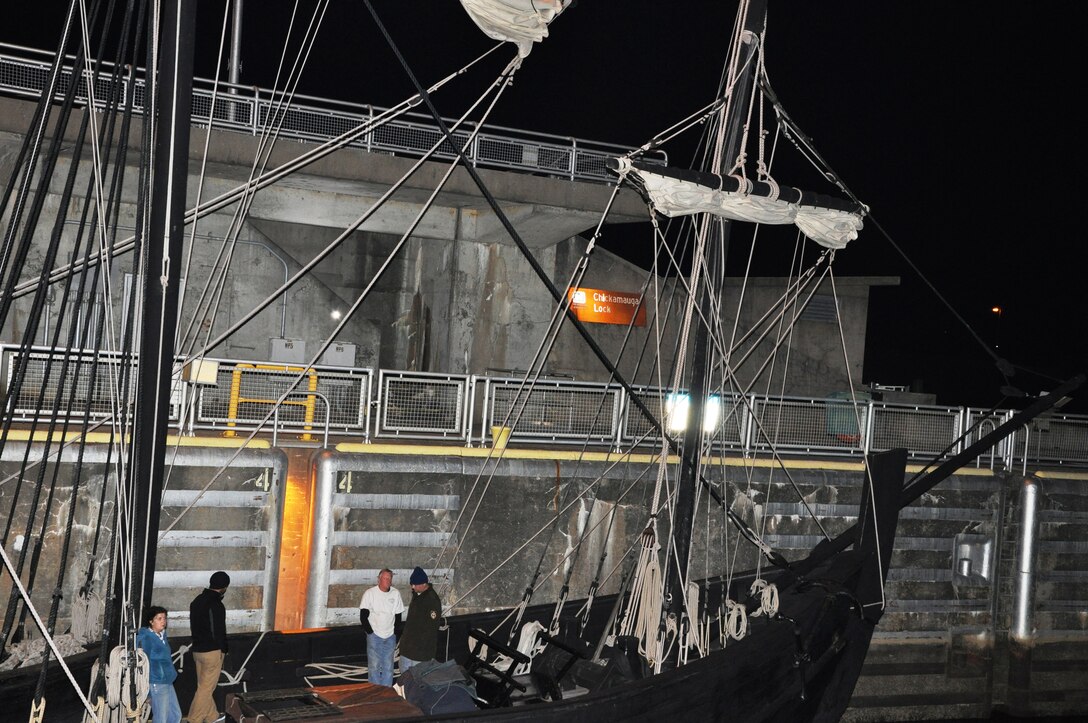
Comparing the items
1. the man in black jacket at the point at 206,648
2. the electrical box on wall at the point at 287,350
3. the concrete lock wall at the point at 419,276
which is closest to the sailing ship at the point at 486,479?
the man in black jacket at the point at 206,648

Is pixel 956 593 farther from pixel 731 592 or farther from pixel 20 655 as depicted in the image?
pixel 20 655

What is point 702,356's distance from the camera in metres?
11.2

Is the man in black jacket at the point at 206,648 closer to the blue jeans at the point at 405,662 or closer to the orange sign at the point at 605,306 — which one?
the blue jeans at the point at 405,662

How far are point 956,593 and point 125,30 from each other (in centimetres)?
1432

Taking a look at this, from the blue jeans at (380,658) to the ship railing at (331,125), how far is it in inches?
342

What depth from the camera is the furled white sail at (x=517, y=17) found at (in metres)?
9.58

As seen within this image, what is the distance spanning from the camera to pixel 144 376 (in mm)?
6863

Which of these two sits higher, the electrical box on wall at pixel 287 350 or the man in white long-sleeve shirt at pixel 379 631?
the electrical box on wall at pixel 287 350

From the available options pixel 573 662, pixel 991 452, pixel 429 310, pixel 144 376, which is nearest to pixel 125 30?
pixel 144 376

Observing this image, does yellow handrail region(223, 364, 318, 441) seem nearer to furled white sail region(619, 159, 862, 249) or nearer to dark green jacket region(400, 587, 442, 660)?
dark green jacket region(400, 587, 442, 660)

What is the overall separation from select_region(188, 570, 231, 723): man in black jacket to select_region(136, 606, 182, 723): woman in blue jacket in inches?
27.2

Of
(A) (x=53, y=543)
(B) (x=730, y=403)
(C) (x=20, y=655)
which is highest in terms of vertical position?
(B) (x=730, y=403)

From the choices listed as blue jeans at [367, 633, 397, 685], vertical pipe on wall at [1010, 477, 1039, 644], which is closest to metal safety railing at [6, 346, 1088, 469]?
vertical pipe on wall at [1010, 477, 1039, 644]

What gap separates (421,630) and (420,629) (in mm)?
14
